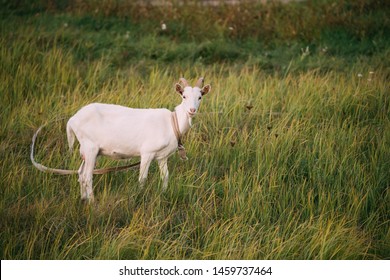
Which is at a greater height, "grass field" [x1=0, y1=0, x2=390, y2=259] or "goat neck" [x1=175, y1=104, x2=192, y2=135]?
"goat neck" [x1=175, y1=104, x2=192, y2=135]

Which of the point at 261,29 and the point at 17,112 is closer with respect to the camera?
the point at 17,112

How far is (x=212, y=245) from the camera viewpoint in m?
3.39

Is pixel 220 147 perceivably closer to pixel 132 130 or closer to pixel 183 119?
pixel 183 119

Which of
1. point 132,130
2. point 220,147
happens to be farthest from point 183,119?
point 220,147

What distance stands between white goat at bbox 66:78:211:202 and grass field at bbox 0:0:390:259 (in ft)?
0.95

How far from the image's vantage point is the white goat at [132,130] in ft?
11.4

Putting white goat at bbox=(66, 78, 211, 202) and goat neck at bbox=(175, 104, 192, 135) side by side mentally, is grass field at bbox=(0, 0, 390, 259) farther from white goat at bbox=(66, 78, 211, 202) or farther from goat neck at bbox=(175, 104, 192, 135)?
goat neck at bbox=(175, 104, 192, 135)

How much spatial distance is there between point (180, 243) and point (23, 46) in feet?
12.5

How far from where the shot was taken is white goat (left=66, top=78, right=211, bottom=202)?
11.4ft

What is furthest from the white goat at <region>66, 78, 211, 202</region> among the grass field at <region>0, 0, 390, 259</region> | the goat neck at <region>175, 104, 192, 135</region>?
the grass field at <region>0, 0, 390, 259</region>

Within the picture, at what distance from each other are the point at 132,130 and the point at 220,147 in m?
1.06

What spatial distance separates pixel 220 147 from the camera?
4367 millimetres
